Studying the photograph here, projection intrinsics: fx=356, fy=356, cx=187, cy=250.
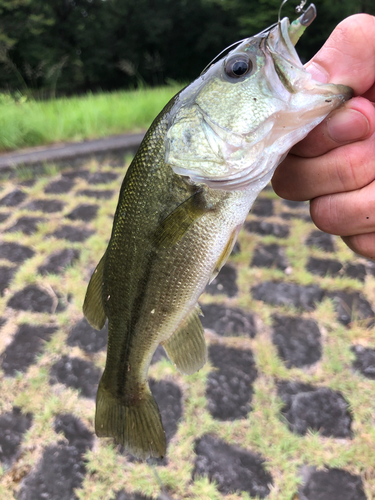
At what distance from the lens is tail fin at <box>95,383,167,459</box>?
4.28ft

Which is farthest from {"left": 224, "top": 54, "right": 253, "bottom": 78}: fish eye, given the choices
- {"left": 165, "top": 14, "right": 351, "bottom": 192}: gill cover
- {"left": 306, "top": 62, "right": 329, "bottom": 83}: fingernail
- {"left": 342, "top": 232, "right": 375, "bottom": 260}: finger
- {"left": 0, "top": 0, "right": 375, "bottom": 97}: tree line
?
{"left": 0, "top": 0, "right": 375, "bottom": 97}: tree line

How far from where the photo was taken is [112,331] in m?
1.29

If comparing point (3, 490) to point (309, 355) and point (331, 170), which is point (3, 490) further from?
point (331, 170)

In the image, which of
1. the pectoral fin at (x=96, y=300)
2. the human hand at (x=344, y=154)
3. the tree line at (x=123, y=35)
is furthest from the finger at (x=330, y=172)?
the tree line at (x=123, y=35)

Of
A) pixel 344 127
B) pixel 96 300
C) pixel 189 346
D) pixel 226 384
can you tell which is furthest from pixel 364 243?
pixel 226 384

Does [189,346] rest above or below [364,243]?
below

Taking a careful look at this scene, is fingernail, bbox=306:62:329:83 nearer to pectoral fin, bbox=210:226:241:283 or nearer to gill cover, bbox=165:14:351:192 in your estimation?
gill cover, bbox=165:14:351:192

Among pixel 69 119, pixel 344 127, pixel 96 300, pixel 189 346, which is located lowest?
pixel 69 119

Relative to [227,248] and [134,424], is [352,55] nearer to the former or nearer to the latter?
[227,248]

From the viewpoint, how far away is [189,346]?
4.12 feet

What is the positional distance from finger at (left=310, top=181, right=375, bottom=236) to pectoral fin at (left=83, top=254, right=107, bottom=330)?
79 cm

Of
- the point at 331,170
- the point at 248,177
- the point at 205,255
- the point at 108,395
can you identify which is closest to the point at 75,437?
the point at 108,395

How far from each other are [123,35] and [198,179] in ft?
43.5

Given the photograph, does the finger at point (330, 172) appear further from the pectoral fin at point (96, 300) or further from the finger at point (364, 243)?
the pectoral fin at point (96, 300)
